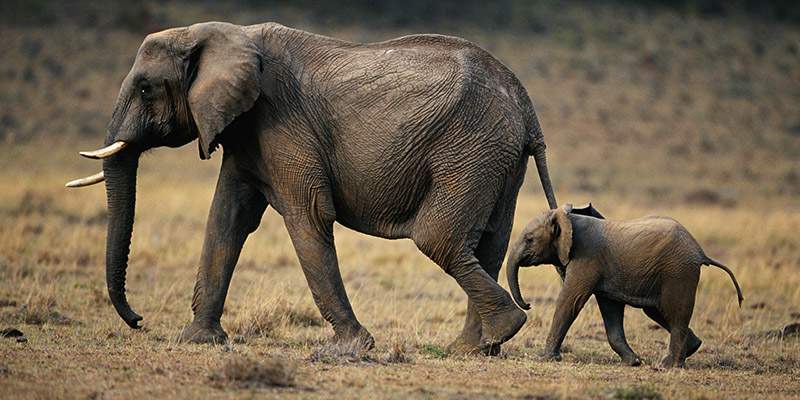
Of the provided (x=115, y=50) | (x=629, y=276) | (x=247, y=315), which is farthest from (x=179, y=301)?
(x=115, y=50)

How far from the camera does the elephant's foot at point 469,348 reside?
1109cm

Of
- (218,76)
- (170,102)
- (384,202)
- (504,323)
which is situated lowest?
(504,323)

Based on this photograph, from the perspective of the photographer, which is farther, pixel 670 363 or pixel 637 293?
pixel 637 293

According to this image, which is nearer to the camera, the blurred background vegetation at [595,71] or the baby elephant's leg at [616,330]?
the baby elephant's leg at [616,330]

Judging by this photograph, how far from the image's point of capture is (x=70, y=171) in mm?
30547

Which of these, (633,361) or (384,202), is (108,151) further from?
(633,361)

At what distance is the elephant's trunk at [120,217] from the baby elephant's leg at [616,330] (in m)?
4.10

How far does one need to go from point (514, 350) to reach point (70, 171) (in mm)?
20829

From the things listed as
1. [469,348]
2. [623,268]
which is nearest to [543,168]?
[623,268]

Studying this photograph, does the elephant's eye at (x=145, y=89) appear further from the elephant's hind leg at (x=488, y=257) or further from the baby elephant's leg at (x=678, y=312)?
the baby elephant's leg at (x=678, y=312)

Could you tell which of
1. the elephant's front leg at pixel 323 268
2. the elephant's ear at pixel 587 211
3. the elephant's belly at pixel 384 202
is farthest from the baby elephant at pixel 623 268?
the elephant's front leg at pixel 323 268

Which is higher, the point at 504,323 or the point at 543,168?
the point at 543,168

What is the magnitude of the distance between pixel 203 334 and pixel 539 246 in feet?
10.2

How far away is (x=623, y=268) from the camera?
432 inches
